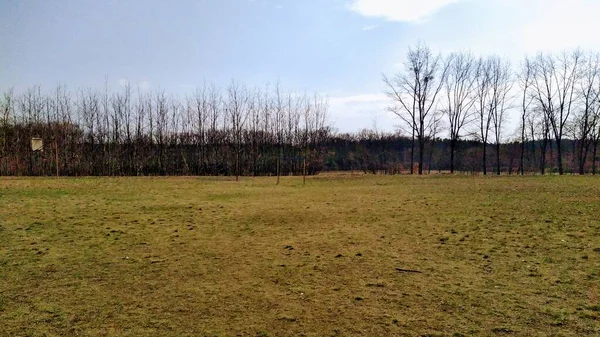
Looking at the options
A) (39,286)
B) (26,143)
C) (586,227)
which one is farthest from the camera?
(26,143)

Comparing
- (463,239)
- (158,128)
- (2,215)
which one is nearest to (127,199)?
(2,215)

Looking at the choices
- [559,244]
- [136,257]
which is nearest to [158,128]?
[136,257]

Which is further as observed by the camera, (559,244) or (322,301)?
(559,244)

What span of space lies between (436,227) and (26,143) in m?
33.0

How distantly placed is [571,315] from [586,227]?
17.0ft

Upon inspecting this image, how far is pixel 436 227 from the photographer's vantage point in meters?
8.29

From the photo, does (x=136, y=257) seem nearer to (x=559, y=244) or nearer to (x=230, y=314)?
(x=230, y=314)

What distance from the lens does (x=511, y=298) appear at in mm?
4184

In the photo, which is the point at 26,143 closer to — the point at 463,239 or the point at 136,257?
the point at 136,257

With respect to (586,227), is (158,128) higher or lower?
higher

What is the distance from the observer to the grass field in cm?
359

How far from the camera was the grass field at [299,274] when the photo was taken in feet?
11.8

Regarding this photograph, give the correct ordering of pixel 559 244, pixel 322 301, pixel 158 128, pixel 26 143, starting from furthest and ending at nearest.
Result: pixel 158 128 → pixel 26 143 → pixel 559 244 → pixel 322 301

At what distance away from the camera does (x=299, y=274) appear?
16.8 ft
